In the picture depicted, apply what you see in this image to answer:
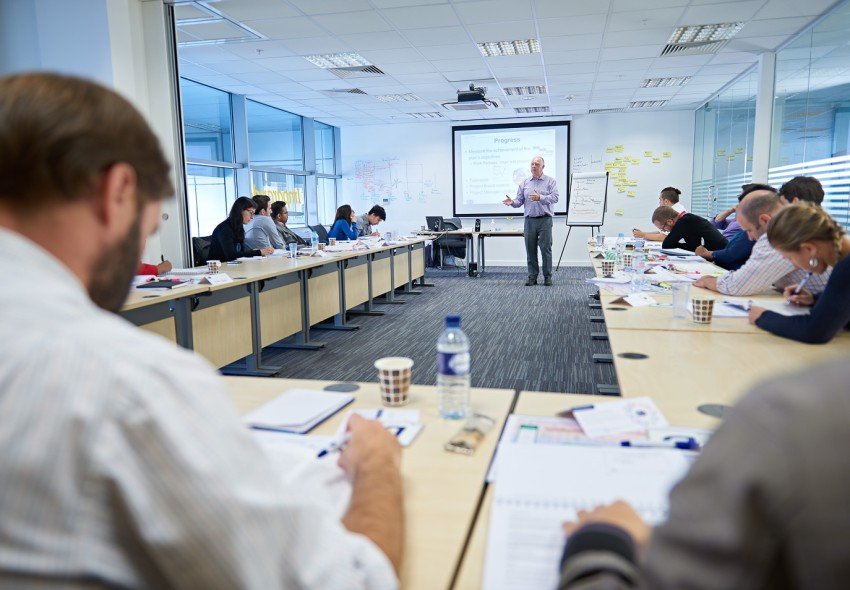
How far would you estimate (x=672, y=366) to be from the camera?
1.81 m

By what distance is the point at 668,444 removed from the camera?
121cm

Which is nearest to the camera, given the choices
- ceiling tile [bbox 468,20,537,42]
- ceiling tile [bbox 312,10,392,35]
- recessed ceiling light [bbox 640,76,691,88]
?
ceiling tile [bbox 312,10,392,35]

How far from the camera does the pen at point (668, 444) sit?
1.18 m

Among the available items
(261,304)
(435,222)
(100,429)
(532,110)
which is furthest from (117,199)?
(532,110)

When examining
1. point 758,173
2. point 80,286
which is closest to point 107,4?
point 80,286

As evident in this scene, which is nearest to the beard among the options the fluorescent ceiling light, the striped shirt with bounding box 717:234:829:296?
the striped shirt with bounding box 717:234:829:296

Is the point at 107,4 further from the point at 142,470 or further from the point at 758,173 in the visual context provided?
the point at 758,173

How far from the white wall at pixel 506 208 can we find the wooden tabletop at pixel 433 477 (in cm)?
968

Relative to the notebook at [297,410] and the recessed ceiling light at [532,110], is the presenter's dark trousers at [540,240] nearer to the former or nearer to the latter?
the recessed ceiling light at [532,110]

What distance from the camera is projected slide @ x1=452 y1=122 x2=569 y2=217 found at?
10664mm

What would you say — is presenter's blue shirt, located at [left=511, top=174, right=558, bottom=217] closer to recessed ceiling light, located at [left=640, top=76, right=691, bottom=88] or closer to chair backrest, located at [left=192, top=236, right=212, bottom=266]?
recessed ceiling light, located at [left=640, top=76, right=691, bottom=88]

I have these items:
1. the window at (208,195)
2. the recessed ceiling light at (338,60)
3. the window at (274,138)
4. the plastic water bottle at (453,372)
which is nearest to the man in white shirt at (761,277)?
the plastic water bottle at (453,372)

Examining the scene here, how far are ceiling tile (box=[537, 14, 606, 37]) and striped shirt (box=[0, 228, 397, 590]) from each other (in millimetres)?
5512

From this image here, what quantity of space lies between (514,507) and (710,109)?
33.6ft
